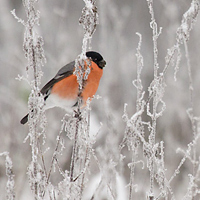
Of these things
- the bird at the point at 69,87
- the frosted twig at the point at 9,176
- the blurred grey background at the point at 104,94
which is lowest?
the frosted twig at the point at 9,176

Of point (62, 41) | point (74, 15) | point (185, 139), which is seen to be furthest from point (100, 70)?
point (74, 15)

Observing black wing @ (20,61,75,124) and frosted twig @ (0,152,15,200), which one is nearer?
frosted twig @ (0,152,15,200)

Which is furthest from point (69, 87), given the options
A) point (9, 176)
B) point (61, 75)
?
point (9, 176)

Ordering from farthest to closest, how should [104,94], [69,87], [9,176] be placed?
[104,94]
[69,87]
[9,176]

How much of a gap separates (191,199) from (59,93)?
1382mm

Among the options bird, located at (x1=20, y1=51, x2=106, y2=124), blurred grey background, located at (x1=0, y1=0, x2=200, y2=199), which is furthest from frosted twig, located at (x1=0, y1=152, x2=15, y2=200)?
blurred grey background, located at (x1=0, y1=0, x2=200, y2=199)

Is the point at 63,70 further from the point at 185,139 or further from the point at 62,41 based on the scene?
the point at 185,139

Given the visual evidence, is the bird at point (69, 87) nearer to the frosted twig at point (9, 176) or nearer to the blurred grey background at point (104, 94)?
the blurred grey background at point (104, 94)

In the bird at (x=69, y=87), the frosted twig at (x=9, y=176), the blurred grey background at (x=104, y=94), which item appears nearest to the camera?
the frosted twig at (x=9, y=176)

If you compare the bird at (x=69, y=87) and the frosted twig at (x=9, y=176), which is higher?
the bird at (x=69, y=87)

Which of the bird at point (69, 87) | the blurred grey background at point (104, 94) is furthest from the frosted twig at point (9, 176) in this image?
the blurred grey background at point (104, 94)

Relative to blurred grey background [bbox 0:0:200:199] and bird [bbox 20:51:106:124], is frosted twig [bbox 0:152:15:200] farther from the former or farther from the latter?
blurred grey background [bbox 0:0:200:199]

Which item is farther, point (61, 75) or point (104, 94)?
point (104, 94)

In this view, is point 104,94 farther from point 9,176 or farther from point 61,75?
point 9,176
